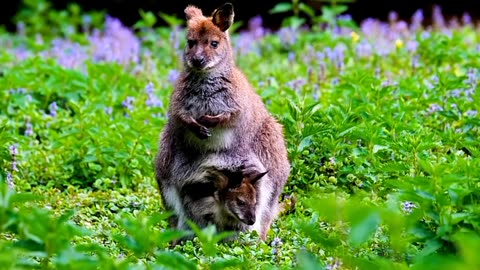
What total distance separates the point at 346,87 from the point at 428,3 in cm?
745

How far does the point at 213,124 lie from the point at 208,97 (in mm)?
247

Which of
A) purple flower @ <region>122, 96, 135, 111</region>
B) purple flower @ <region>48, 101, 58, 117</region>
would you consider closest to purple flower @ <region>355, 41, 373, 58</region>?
purple flower @ <region>122, 96, 135, 111</region>

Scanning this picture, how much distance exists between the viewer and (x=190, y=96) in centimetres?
652

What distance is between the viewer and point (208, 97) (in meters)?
6.50

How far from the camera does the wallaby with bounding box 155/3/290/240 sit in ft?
21.0

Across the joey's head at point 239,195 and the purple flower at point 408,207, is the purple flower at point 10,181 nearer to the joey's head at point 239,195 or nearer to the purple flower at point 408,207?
the joey's head at point 239,195

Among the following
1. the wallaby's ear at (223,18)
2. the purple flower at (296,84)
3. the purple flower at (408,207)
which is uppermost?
the purple flower at (296,84)

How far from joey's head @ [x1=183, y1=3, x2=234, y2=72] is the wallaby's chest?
4.2 inches

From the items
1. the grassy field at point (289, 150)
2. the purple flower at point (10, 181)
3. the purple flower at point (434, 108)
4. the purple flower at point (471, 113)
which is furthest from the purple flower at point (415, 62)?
the purple flower at point (10, 181)

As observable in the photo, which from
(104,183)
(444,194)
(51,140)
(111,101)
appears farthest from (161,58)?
(444,194)

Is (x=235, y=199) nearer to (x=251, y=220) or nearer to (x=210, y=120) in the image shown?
(x=251, y=220)

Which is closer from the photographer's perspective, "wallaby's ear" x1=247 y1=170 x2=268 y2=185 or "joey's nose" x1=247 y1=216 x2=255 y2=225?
"joey's nose" x1=247 y1=216 x2=255 y2=225

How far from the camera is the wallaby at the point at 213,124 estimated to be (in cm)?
641

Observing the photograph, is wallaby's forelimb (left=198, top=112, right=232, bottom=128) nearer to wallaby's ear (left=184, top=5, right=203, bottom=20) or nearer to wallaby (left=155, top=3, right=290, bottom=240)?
wallaby (left=155, top=3, right=290, bottom=240)
